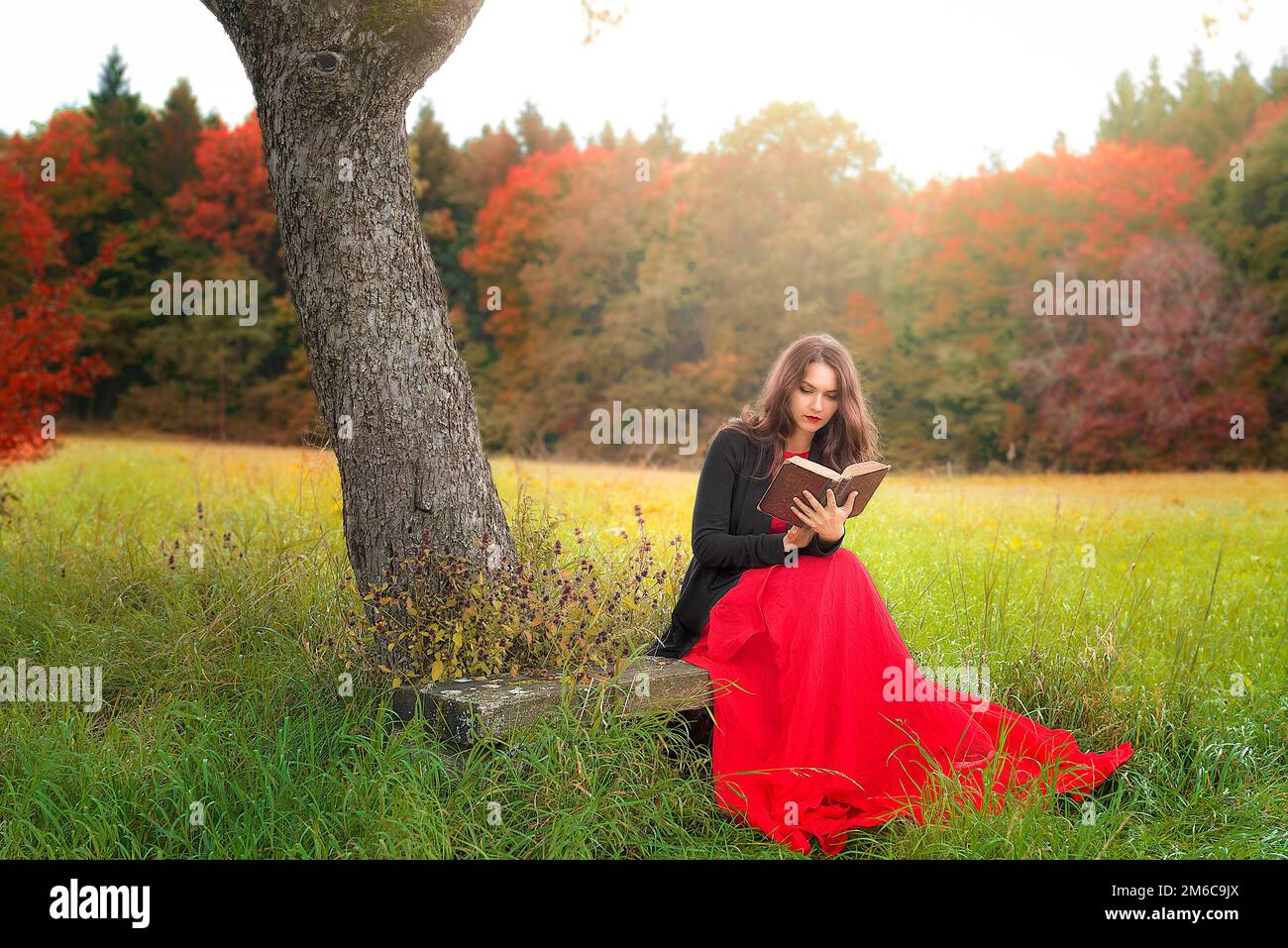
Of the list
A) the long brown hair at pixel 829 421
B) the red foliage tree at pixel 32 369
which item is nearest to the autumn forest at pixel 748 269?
the red foliage tree at pixel 32 369

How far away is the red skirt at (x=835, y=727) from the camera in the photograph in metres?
3.33

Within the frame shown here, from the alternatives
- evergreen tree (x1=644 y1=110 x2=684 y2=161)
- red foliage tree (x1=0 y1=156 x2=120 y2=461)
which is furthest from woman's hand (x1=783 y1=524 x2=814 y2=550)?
evergreen tree (x1=644 y1=110 x2=684 y2=161)

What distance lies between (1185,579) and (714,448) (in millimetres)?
4726

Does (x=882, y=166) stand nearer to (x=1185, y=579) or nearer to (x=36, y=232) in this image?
(x=36, y=232)

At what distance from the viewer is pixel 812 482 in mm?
3402

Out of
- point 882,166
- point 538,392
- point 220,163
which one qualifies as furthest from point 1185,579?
point 220,163

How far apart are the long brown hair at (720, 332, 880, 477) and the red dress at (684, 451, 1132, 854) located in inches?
20.0

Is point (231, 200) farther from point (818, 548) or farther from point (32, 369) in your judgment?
point (818, 548)

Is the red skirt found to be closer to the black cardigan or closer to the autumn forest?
the black cardigan

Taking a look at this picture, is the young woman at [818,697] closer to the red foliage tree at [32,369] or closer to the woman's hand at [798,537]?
the woman's hand at [798,537]

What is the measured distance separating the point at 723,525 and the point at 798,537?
0.35 metres

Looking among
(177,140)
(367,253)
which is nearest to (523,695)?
(367,253)

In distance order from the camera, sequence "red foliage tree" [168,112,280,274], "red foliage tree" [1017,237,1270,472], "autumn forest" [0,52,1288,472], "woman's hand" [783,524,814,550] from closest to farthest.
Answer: "woman's hand" [783,524,814,550] → "red foliage tree" [1017,237,1270,472] → "autumn forest" [0,52,1288,472] → "red foliage tree" [168,112,280,274]

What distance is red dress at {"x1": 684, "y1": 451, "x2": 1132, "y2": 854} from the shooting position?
10.9 feet
